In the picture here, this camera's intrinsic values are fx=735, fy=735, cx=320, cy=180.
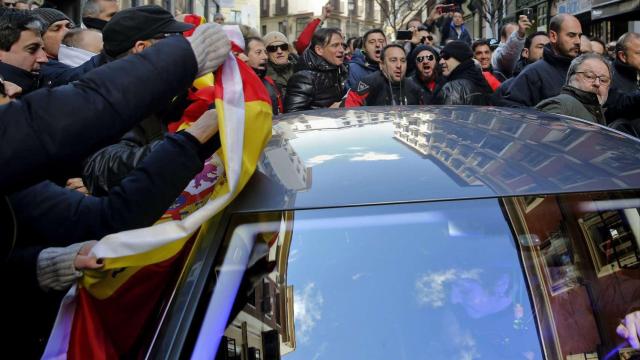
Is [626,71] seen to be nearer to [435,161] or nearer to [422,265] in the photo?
[435,161]

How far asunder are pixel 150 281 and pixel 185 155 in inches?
14.8

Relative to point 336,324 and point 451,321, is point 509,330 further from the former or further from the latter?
point 336,324

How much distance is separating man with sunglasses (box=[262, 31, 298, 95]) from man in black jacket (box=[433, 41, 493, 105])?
186 centimetres

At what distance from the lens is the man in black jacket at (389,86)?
6109 mm

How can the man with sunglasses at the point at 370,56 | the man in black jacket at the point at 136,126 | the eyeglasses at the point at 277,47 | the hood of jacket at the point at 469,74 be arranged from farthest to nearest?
the man with sunglasses at the point at 370,56 → the eyeglasses at the point at 277,47 → the hood of jacket at the point at 469,74 → the man in black jacket at the point at 136,126

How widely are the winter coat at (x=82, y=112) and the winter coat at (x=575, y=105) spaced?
2965 millimetres

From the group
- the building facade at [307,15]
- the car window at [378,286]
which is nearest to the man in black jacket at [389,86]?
the car window at [378,286]

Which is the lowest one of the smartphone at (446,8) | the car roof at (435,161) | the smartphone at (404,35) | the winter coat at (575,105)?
the car roof at (435,161)

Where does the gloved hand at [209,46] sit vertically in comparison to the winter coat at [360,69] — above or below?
below

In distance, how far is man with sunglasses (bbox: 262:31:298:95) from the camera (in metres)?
7.29

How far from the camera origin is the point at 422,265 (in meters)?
1.78

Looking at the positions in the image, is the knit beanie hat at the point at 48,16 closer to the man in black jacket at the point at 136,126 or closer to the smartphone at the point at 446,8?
the man in black jacket at the point at 136,126

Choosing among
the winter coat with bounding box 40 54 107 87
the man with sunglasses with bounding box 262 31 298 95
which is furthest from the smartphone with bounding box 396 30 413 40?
the winter coat with bounding box 40 54 107 87

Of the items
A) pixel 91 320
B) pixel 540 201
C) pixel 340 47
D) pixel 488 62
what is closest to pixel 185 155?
pixel 91 320
